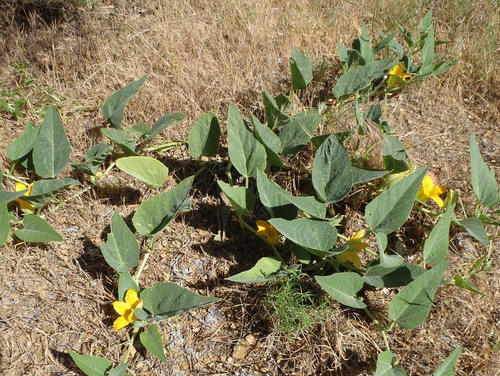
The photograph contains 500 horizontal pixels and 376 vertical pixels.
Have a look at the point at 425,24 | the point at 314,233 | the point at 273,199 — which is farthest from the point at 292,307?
the point at 425,24

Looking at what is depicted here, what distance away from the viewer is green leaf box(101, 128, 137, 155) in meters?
1.77

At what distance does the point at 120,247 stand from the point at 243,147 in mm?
576

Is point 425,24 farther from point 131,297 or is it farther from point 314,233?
point 131,297

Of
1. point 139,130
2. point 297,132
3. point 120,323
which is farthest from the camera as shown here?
point 139,130

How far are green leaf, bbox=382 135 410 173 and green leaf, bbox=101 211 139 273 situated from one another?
0.93m

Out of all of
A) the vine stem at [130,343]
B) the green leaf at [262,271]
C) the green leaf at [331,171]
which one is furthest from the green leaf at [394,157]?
the vine stem at [130,343]

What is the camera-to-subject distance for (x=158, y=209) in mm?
1563

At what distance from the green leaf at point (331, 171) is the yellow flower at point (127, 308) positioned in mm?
699

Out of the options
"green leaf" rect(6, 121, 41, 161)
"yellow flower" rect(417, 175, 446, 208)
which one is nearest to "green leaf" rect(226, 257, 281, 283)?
Answer: "yellow flower" rect(417, 175, 446, 208)

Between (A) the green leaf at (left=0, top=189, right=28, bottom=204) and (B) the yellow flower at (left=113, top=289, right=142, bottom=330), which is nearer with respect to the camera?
(B) the yellow flower at (left=113, top=289, right=142, bottom=330)

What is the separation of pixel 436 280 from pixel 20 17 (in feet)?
8.60

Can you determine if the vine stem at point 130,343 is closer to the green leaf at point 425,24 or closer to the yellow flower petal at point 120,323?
the yellow flower petal at point 120,323

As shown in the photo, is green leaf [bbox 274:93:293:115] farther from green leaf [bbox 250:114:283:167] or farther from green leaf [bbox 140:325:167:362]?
green leaf [bbox 140:325:167:362]

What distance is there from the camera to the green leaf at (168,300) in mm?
1325
